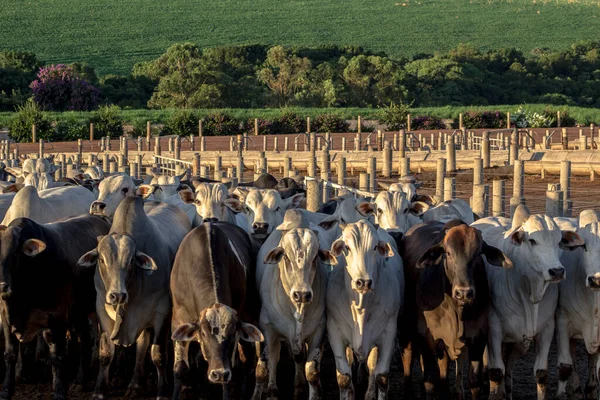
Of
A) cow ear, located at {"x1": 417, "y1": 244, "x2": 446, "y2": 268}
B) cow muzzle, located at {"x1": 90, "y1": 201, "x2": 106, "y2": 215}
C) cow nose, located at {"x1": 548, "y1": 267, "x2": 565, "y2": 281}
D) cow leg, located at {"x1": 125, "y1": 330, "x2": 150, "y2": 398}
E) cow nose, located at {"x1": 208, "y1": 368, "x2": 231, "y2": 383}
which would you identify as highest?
cow muzzle, located at {"x1": 90, "y1": 201, "x2": 106, "y2": 215}

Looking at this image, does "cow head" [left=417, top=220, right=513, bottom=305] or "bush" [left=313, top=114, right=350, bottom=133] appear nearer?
"cow head" [left=417, top=220, right=513, bottom=305]

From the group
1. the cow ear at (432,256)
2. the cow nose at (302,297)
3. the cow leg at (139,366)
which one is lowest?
the cow leg at (139,366)

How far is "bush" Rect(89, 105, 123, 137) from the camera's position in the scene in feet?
164

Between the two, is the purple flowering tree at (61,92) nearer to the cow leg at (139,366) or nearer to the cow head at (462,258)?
the cow leg at (139,366)

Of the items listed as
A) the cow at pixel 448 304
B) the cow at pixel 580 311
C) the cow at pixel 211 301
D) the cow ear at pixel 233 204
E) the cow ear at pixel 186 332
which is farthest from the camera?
the cow ear at pixel 233 204

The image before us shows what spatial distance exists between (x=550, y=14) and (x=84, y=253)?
482ft

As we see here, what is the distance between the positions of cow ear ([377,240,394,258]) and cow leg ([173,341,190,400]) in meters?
1.92

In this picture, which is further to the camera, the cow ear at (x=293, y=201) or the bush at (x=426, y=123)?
the bush at (x=426, y=123)

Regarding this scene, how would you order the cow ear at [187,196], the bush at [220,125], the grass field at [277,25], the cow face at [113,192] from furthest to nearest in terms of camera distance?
the grass field at [277,25]
the bush at [220,125]
the cow ear at [187,196]
the cow face at [113,192]

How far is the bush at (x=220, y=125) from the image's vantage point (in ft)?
172

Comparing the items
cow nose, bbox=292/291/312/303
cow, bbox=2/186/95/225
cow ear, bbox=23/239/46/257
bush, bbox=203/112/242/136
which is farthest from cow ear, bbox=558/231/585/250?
bush, bbox=203/112/242/136

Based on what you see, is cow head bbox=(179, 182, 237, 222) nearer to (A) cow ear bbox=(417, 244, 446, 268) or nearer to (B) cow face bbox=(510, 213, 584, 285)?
(A) cow ear bbox=(417, 244, 446, 268)

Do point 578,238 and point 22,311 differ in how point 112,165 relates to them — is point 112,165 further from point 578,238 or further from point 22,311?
point 578,238

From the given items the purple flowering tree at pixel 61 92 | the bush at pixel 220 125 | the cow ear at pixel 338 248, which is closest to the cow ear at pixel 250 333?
the cow ear at pixel 338 248
